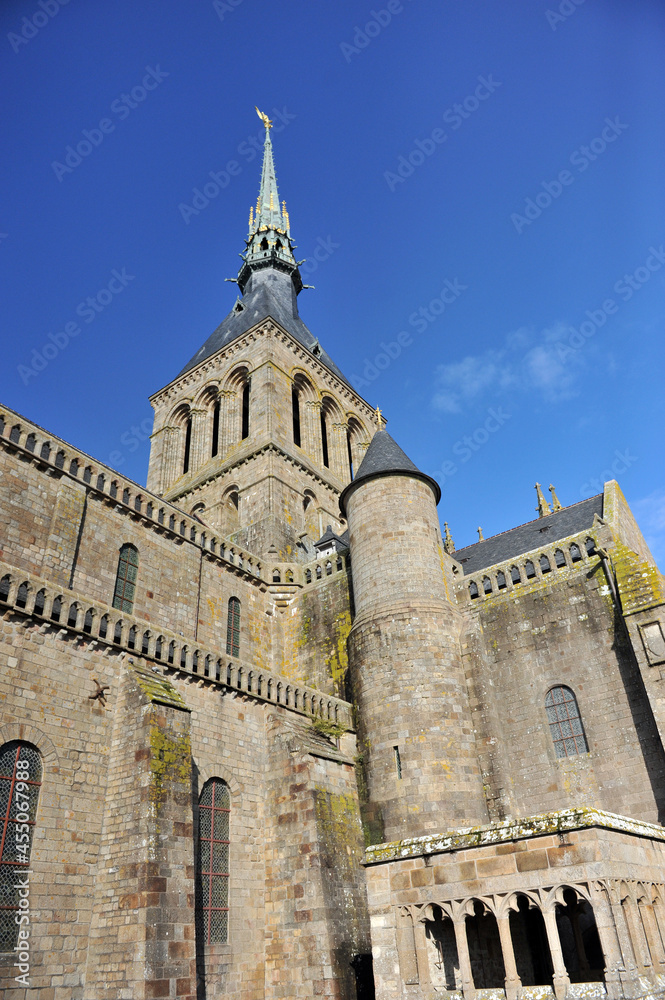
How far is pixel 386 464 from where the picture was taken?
2017 centimetres

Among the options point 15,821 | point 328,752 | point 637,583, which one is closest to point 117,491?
point 328,752

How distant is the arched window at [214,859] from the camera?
13398 millimetres

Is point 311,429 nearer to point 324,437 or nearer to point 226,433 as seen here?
point 324,437

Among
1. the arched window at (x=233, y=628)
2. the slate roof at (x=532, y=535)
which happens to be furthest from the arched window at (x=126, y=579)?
the slate roof at (x=532, y=535)

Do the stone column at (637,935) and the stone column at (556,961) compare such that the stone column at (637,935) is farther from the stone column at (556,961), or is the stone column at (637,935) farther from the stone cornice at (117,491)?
the stone cornice at (117,491)

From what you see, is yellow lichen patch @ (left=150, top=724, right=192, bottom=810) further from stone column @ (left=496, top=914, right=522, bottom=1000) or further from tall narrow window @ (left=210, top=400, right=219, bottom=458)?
tall narrow window @ (left=210, top=400, right=219, bottom=458)

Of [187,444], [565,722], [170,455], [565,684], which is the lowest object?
[565,722]

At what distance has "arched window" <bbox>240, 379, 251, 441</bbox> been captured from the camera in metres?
31.9

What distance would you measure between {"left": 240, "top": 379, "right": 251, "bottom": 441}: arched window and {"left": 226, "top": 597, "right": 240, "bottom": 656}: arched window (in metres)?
11.9

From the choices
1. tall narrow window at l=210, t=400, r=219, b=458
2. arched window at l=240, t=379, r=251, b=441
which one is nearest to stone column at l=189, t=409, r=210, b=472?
tall narrow window at l=210, t=400, r=219, b=458

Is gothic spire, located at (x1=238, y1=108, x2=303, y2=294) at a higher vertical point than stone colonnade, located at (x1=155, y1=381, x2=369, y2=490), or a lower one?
higher

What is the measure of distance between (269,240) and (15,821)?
38.5 meters

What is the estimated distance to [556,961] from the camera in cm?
713

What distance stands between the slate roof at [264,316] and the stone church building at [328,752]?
15.4m
